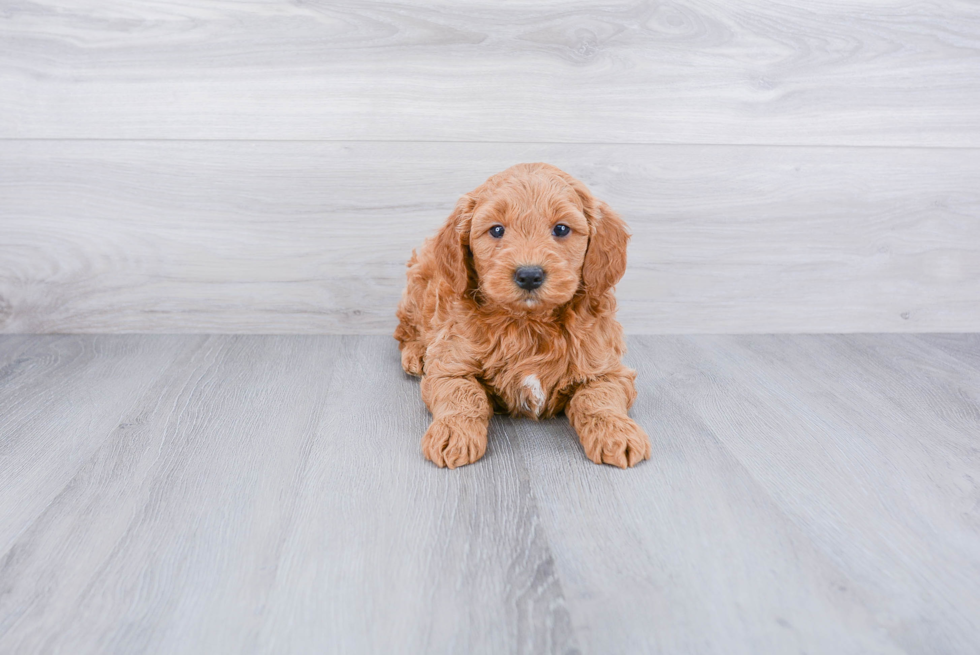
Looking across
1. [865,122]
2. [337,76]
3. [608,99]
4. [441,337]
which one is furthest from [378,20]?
[865,122]

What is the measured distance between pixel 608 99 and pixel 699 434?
48.5 inches

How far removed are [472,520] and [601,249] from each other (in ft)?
2.37

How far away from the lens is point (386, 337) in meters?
2.53

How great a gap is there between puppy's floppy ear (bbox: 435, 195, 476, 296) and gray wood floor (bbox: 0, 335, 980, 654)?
401 millimetres

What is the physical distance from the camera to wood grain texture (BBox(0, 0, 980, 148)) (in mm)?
2271

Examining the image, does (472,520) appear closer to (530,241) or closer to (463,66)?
(530,241)

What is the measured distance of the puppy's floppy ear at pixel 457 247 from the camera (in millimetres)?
1666

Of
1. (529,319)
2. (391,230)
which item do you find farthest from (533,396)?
(391,230)

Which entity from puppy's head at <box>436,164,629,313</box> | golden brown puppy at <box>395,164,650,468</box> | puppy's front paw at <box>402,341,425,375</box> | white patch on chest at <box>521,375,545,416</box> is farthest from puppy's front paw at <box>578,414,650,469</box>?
puppy's front paw at <box>402,341,425,375</box>

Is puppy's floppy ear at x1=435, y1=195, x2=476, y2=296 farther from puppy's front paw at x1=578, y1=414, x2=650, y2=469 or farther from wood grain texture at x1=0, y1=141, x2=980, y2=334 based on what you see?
wood grain texture at x1=0, y1=141, x2=980, y2=334

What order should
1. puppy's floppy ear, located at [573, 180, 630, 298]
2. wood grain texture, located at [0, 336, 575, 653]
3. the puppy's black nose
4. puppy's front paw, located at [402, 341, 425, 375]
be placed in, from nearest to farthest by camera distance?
wood grain texture, located at [0, 336, 575, 653] → the puppy's black nose → puppy's floppy ear, located at [573, 180, 630, 298] → puppy's front paw, located at [402, 341, 425, 375]

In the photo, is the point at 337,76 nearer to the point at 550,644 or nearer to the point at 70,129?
the point at 70,129

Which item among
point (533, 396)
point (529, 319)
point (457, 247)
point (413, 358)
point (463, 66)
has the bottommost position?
point (413, 358)

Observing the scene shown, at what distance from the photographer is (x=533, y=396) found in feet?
5.70
